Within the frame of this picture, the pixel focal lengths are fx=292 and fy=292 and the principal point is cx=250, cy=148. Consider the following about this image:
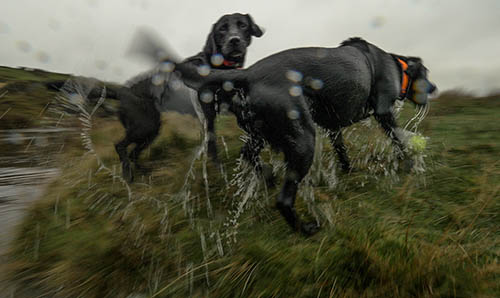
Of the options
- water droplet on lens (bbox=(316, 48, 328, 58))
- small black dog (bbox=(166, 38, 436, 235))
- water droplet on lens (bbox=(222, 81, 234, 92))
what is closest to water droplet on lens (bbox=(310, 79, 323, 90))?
small black dog (bbox=(166, 38, 436, 235))

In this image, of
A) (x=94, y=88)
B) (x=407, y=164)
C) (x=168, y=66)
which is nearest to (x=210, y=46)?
(x=94, y=88)

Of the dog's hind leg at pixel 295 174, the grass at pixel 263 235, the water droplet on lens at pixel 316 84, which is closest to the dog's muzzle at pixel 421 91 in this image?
the grass at pixel 263 235

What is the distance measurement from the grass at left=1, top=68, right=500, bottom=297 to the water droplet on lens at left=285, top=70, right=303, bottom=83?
3.03 feet

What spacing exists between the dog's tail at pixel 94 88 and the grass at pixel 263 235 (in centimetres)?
51

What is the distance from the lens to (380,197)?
2527mm

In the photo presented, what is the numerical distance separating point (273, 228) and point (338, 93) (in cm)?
111

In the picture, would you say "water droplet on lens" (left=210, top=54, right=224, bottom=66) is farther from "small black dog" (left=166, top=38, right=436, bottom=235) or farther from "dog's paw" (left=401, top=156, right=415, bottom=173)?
"dog's paw" (left=401, top=156, right=415, bottom=173)

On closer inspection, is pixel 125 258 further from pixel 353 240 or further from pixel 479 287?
pixel 479 287

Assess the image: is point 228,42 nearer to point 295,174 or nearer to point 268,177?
point 268,177

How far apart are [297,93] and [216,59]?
1.69m

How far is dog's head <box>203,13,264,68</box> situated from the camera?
327cm

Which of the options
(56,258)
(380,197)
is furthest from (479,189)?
(56,258)

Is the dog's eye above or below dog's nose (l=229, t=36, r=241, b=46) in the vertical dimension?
above

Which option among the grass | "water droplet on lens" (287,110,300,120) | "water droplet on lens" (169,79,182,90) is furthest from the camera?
"water droplet on lens" (169,79,182,90)
